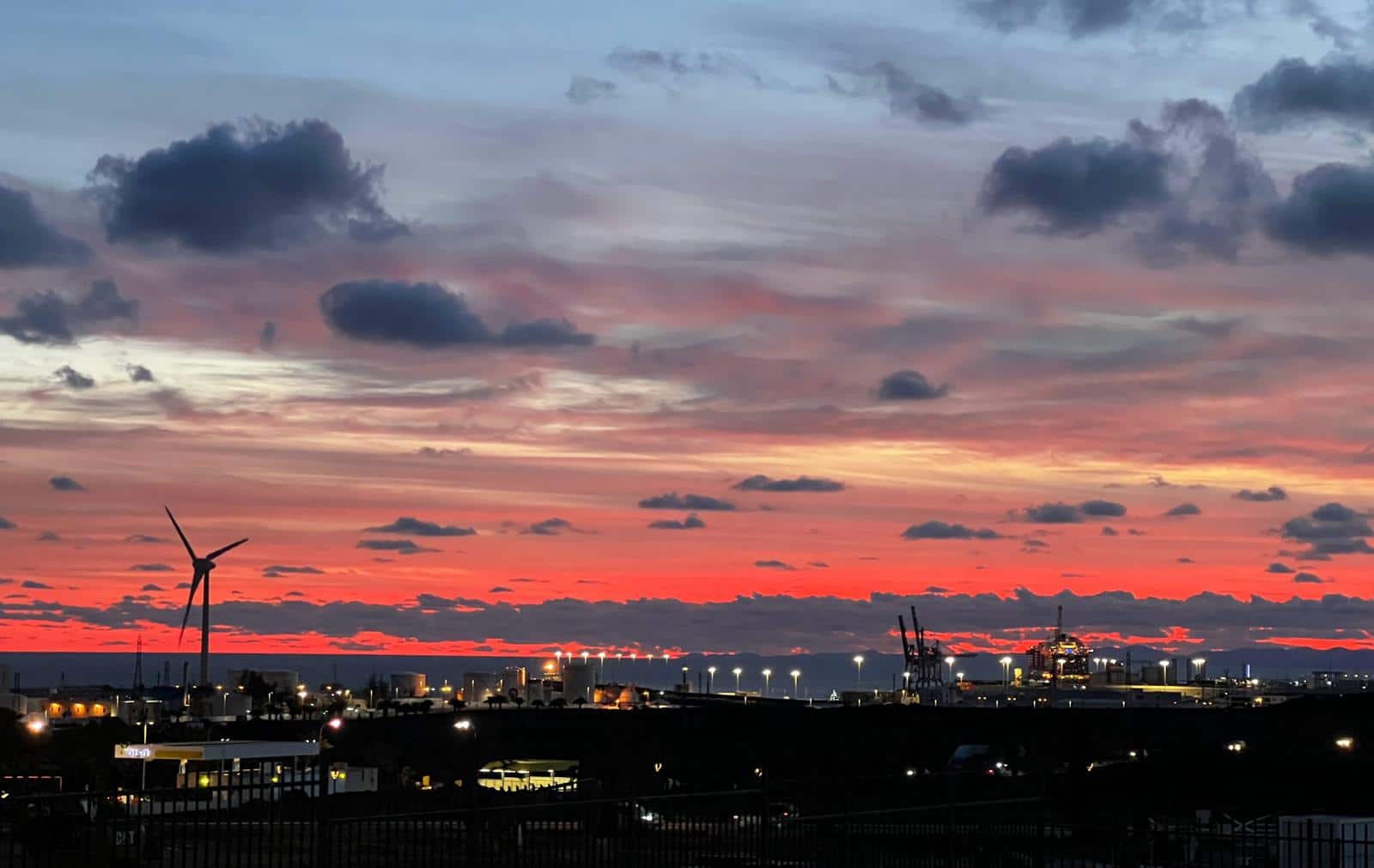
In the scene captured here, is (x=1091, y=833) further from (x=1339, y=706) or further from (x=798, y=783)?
(x=1339, y=706)

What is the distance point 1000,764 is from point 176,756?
210 ft

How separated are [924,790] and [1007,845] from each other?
33.7 meters

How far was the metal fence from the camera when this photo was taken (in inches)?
1266

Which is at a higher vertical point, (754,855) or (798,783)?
(798,783)

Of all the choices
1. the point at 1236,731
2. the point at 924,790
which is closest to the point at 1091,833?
the point at 924,790

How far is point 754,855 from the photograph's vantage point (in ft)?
170

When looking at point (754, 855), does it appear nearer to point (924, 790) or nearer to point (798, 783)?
point (798, 783)

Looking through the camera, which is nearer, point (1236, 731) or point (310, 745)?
point (310, 745)

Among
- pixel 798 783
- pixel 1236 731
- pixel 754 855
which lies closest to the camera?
pixel 798 783

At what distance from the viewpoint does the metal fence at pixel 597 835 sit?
105 ft

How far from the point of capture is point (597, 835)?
138 feet

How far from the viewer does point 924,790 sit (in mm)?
86312

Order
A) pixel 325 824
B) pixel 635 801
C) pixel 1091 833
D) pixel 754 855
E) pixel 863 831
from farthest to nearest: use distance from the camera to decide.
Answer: pixel 1091 833 < pixel 754 855 < pixel 863 831 < pixel 635 801 < pixel 325 824

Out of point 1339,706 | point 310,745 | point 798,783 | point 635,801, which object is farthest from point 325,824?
point 1339,706
